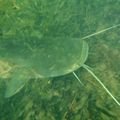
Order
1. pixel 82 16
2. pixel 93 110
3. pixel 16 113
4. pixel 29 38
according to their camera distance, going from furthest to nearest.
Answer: pixel 82 16 < pixel 29 38 < pixel 16 113 < pixel 93 110

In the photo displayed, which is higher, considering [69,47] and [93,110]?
[69,47]

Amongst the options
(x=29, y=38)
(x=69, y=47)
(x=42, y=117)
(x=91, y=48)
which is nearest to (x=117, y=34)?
(x=91, y=48)

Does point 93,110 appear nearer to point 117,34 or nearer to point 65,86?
point 65,86

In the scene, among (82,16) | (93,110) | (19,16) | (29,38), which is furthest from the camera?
(82,16)

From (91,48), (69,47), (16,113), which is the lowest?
(16,113)

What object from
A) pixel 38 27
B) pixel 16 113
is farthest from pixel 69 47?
pixel 16 113

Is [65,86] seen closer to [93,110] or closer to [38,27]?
[93,110]

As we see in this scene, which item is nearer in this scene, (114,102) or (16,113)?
(114,102)
